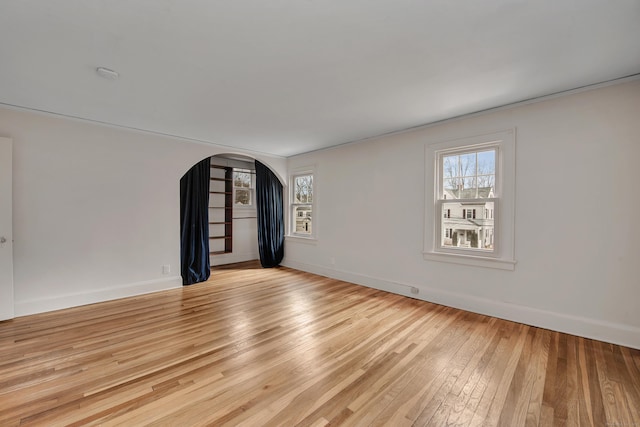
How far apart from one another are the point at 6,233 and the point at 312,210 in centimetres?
423

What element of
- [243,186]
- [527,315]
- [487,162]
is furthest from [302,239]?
[527,315]

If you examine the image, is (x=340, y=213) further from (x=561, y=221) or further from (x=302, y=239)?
(x=561, y=221)

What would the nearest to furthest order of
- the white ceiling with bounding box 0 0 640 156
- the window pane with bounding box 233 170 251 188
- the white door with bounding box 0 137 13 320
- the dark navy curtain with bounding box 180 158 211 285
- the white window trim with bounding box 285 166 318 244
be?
the white ceiling with bounding box 0 0 640 156 < the white door with bounding box 0 137 13 320 < the dark navy curtain with bounding box 180 158 211 285 < the white window trim with bounding box 285 166 318 244 < the window pane with bounding box 233 170 251 188

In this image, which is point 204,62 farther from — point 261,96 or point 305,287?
point 305,287

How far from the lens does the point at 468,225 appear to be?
3545mm

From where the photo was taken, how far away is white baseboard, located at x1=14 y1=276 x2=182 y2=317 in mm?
3320

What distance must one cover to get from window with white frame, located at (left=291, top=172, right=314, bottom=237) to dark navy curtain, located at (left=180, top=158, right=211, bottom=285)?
6.07 feet

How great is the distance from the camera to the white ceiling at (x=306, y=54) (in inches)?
66.1

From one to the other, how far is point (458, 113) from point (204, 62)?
288 cm

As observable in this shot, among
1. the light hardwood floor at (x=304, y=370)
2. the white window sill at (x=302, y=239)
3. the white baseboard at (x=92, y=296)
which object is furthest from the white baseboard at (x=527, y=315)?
the white baseboard at (x=92, y=296)

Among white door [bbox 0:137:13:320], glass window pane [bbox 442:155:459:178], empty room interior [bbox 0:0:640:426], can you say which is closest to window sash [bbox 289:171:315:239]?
empty room interior [bbox 0:0:640:426]

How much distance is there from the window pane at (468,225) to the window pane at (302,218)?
2872 mm

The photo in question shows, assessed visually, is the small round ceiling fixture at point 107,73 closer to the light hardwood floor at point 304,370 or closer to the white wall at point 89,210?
the white wall at point 89,210

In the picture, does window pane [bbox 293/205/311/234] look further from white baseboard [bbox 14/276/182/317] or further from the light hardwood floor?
the light hardwood floor
